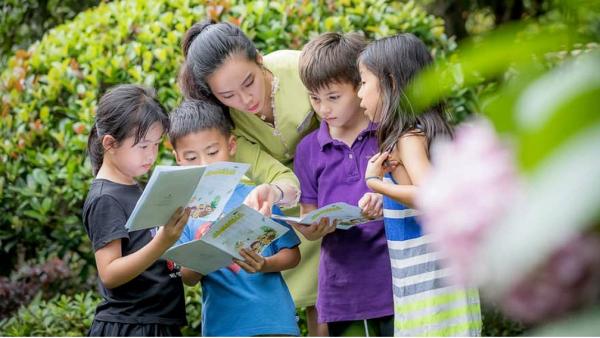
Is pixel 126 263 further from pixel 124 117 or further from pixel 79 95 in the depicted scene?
pixel 79 95

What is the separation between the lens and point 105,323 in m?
3.27

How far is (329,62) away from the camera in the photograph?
3.35 m

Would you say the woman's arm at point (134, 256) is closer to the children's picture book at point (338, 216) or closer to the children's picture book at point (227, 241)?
→ the children's picture book at point (227, 241)

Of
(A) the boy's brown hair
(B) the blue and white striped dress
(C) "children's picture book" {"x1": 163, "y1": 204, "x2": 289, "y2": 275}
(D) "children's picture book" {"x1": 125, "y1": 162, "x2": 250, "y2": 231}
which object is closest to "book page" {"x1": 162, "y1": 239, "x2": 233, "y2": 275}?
(C) "children's picture book" {"x1": 163, "y1": 204, "x2": 289, "y2": 275}

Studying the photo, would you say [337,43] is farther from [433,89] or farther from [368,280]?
[433,89]

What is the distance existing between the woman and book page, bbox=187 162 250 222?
269 mm

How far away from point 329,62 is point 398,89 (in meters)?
0.27

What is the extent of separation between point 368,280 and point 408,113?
0.62 meters

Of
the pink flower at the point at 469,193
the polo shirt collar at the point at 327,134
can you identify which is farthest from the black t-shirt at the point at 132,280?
the pink flower at the point at 469,193

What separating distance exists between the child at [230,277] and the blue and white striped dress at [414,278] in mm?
389

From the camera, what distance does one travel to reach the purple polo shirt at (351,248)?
3400mm

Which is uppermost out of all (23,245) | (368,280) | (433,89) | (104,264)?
(433,89)

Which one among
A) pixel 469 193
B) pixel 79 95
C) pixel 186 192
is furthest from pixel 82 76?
pixel 469 193

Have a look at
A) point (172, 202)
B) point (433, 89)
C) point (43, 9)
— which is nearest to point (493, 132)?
point (433, 89)
